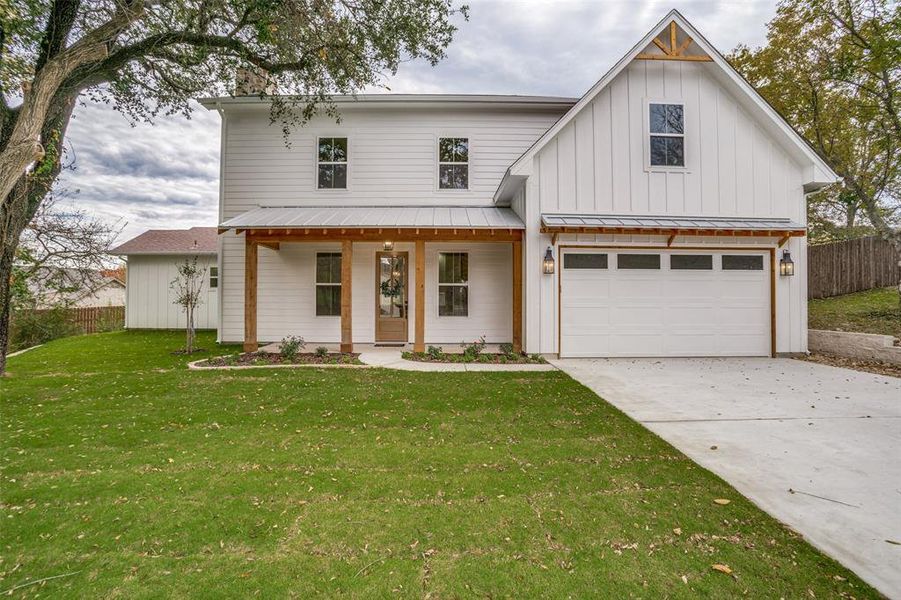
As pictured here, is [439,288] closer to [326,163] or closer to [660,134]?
[326,163]

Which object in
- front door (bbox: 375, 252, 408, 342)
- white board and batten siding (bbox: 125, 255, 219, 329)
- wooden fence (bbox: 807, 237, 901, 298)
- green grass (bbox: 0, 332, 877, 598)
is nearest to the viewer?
green grass (bbox: 0, 332, 877, 598)

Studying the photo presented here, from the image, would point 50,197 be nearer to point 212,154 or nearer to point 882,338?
point 212,154

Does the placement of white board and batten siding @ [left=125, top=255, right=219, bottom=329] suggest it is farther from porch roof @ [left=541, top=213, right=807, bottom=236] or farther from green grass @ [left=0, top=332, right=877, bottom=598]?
porch roof @ [left=541, top=213, right=807, bottom=236]

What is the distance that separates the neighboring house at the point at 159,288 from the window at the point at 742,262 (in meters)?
15.8

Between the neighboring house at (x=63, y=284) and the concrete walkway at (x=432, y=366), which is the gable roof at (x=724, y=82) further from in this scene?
the neighboring house at (x=63, y=284)

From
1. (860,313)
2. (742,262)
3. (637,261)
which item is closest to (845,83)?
(742,262)

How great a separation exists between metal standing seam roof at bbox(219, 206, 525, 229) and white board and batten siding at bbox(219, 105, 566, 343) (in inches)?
20.1

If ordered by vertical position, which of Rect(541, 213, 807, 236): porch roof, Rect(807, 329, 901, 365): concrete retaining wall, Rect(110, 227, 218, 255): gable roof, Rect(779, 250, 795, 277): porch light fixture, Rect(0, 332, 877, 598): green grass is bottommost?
Rect(0, 332, 877, 598): green grass

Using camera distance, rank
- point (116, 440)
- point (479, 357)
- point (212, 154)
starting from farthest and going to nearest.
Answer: point (212, 154), point (479, 357), point (116, 440)

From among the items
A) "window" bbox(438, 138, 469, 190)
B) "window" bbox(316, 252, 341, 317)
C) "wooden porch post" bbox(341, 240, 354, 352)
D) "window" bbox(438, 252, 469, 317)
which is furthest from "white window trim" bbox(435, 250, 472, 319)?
"window" bbox(316, 252, 341, 317)

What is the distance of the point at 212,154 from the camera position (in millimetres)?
14508

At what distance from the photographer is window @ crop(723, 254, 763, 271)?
848 centimetres

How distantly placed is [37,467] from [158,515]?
1.69 meters

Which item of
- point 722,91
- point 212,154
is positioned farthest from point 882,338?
point 212,154
